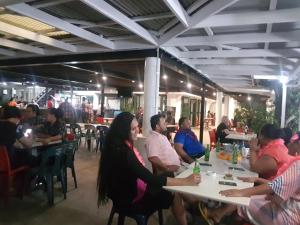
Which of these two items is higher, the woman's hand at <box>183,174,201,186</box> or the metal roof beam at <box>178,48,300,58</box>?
the metal roof beam at <box>178,48,300,58</box>

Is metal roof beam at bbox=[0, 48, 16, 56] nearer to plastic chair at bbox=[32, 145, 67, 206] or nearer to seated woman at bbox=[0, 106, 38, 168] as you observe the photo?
seated woman at bbox=[0, 106, 38, 168]

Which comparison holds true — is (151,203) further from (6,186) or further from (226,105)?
(226,105)

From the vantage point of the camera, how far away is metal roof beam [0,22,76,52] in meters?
4.42

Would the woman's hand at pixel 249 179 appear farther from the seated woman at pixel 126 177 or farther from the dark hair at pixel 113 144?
the dark hair at pixel 113 144

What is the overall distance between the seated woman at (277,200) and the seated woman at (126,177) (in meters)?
0.49

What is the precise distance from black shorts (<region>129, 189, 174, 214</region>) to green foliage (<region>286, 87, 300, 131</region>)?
20.1 feet

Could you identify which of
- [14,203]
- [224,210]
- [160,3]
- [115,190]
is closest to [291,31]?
[160,3]

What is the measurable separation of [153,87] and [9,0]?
2.78m

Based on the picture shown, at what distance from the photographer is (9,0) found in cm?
297

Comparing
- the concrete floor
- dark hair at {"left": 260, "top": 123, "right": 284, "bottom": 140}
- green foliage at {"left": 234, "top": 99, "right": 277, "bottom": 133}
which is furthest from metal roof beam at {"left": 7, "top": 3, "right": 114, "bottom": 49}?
green foliage at {"left": 234, "top": 99, "right": 277, "bottom": 133}

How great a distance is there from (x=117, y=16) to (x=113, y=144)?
210 cm

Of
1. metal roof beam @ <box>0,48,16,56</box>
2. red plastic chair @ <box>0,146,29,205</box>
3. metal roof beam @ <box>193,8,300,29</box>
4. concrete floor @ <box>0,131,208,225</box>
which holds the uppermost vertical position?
metal roof beam @ <box>0,48,16,56</box>

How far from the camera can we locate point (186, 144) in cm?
437

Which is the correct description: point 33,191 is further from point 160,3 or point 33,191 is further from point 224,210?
point 160,3
